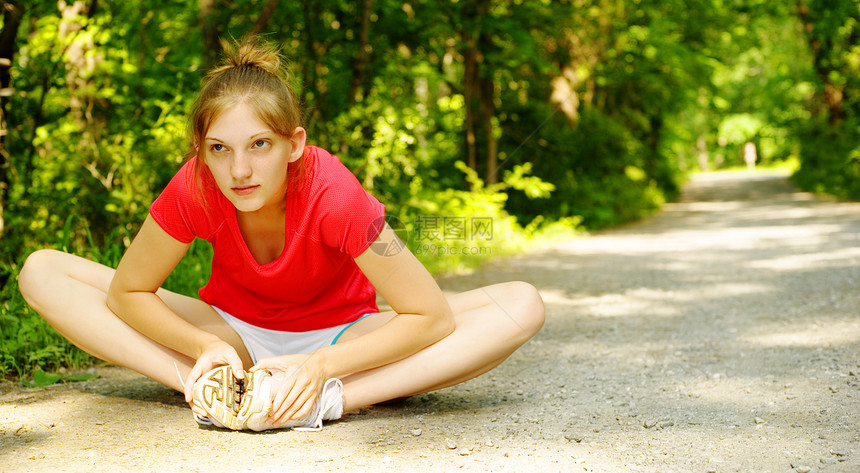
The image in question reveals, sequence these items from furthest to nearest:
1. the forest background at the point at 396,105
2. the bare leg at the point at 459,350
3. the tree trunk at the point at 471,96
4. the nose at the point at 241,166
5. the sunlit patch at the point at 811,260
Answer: the tree trunk at the point at 471,96, the sunlit patch at the point at 811,260, the forest background at the point at 396,105, the bare leg at the point at 459,350, the nose at the point at 241,166

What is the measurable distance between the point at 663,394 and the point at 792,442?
639 millimetres

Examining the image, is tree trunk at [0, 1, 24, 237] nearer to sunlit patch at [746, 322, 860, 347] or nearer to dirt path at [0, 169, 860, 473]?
dirt path at [0, 169, 860, 473]

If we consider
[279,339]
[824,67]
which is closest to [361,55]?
[279,339]

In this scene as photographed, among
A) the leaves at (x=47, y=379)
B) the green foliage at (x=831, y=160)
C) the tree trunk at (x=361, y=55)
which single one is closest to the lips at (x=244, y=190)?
the leaves at (x=47, y=379)

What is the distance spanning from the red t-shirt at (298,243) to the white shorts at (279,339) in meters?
0.02

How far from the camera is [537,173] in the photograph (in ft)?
34.0

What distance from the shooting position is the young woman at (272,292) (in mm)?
2098

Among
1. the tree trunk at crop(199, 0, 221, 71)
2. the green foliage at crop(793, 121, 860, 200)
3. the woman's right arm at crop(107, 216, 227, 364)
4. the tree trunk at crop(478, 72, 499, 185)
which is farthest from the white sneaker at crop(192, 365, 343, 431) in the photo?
the green foliage at crop(793, 121, 860, 200)

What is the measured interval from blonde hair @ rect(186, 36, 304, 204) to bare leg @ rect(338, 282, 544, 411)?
0.66m

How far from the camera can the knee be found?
236 centimetres

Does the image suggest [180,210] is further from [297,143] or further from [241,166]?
[297,143]

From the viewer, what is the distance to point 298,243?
2170 mm

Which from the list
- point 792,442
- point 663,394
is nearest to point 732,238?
point 663,394

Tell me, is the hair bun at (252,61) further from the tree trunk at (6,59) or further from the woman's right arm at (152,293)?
the tree trunk at (6,59)
